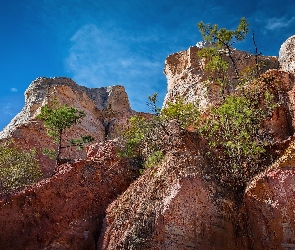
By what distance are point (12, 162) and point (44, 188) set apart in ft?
21.9

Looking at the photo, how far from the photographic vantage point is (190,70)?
38.3 meters


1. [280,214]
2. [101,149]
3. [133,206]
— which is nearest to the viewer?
[280,214]

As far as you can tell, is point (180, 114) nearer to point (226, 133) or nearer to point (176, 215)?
point (226, 133)

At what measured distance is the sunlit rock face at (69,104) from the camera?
111 ft

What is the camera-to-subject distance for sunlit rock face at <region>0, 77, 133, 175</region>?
111 feet

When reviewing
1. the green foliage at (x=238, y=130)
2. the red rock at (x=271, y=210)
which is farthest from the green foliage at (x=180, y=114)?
the red rock at (x=271, y=210)

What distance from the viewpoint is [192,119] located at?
18.7 metres

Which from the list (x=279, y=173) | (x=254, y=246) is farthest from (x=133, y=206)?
(x=279, y=173)

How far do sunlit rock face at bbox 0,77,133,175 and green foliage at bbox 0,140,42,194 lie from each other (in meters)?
6.96

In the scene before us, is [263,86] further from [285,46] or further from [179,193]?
[285,46]

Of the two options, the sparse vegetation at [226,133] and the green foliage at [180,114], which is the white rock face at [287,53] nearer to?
the sparse vegetation at [226,133]

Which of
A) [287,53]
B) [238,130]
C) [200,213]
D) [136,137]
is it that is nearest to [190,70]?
[287,53]

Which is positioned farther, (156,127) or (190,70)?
(190,70)

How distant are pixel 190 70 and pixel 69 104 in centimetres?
1547
